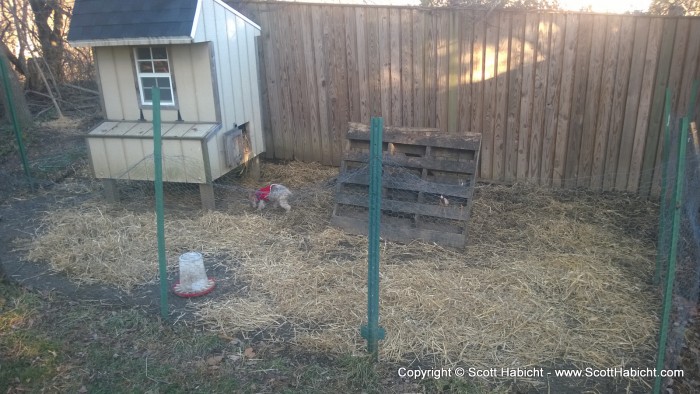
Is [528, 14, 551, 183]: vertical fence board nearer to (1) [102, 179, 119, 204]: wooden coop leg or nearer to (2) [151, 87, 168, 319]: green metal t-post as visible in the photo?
(2) [151, 87, 168, 319]: green metal t-post

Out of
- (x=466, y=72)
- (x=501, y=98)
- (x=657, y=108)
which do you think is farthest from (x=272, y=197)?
(x=657, y=108)

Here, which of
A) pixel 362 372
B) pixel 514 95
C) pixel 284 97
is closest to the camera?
pixel 362 372

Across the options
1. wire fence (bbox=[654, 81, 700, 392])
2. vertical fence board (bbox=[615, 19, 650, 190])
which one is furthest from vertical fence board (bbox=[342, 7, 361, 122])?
wire fence (bbox=[654, 81, 700, 392])

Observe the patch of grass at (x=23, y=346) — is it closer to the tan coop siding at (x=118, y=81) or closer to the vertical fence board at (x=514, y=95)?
the tan coop siding at (x=118, y=81)

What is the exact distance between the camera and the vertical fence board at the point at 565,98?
625cm

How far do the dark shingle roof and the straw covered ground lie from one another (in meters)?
2.17

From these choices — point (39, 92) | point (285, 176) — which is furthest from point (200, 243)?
point (39, 92)

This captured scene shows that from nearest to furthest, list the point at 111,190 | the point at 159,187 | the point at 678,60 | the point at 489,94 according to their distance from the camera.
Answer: the point at 159,187
the point at 678,60
the point at 489,94
the point at 111,190

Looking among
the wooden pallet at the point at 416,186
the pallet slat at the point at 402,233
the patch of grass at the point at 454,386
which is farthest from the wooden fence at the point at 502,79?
the patch of grass at the point at 454,386

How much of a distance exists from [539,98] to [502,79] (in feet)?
1.70

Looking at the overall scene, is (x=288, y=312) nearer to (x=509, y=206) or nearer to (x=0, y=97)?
(x=509, y=206)

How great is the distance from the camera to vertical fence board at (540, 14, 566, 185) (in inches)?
248

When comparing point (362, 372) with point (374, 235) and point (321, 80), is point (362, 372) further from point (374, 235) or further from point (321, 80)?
point (321, 80)

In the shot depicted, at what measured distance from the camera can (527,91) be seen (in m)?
6.62
